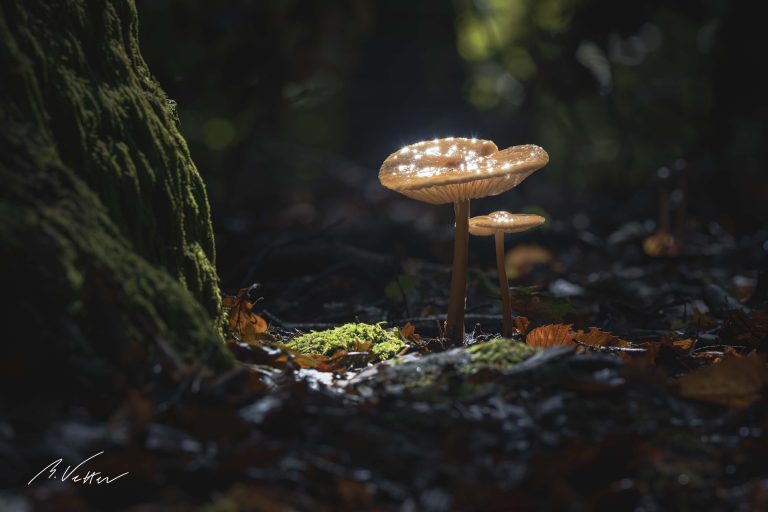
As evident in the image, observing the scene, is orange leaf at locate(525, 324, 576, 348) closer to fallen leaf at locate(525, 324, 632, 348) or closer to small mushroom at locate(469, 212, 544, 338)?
fallen leaf at locate(525, 324, 632, 348)

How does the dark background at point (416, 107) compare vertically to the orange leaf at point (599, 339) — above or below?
above

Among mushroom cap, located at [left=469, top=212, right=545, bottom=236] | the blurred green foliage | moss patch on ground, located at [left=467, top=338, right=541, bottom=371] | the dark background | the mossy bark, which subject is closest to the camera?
the mossy bark

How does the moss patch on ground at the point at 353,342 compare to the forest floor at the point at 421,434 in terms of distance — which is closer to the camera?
the forest floor at the point at 421,434

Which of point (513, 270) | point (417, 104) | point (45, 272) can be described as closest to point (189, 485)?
point (45, 272)

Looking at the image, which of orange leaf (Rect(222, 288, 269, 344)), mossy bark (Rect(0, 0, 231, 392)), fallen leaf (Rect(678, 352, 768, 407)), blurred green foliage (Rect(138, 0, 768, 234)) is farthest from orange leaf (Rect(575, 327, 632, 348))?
blurred green foliage (Rect(138, 0, 768, 234))

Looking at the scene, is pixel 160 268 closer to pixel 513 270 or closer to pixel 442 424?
pixel 442 424

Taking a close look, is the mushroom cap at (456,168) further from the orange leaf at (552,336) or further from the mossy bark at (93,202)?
the mossy bark at (93,202)
